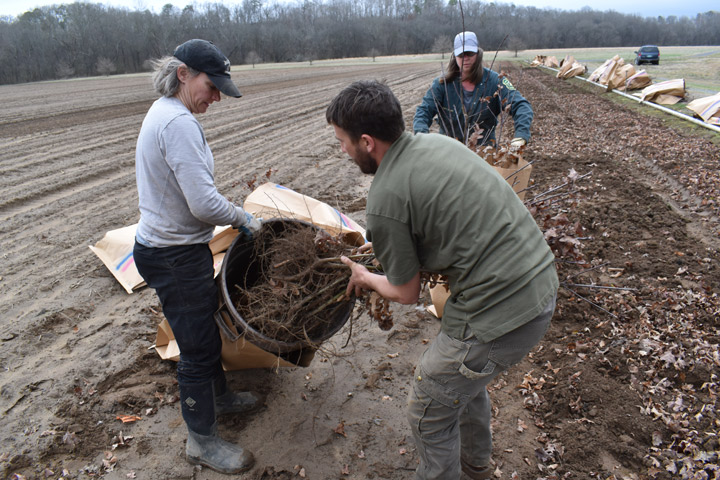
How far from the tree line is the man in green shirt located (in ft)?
181

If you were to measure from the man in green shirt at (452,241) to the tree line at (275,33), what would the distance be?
55105mm

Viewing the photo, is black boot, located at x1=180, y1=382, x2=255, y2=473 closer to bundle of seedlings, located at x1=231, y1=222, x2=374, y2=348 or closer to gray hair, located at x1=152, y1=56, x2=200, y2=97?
bundle of seedlings, located at x1=231, y1=222, x2=374, y2=348

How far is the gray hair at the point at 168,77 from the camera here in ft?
7.23

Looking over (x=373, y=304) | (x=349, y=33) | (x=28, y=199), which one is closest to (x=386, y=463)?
(x=373, y=304)

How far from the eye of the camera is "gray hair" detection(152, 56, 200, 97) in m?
2.21

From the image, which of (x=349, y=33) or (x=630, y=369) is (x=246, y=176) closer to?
(x=630, y=369)

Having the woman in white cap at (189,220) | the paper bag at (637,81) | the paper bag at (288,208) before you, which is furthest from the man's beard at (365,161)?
the paper bag at (637,81)

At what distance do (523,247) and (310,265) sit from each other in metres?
1.30

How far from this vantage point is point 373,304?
7.68 ft

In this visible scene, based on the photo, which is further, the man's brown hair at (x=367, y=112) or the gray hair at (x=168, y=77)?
the gray hair at (x=168, y=77)

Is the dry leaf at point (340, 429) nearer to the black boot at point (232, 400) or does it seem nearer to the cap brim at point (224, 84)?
the black boot at point (232, 400)

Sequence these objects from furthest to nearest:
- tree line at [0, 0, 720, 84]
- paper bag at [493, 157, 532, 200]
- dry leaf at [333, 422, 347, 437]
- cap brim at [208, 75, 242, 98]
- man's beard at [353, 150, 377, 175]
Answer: tree line at [0, 0, 720, 84] → paper bag at [493, 157, 532, 200] → dry leaf at [333, 422, 347, 437] → cap brim at [208, 75, 242, 98] → man's beard at [353, 150, 377, 175]

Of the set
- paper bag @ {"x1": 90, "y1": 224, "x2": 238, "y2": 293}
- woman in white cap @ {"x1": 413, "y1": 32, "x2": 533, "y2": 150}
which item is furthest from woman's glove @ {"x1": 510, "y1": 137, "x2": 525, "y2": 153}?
paper bag @ {"x1": 90, "y1": 224, "x2": 238, "y2": 293}

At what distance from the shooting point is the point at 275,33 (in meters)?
80.9
